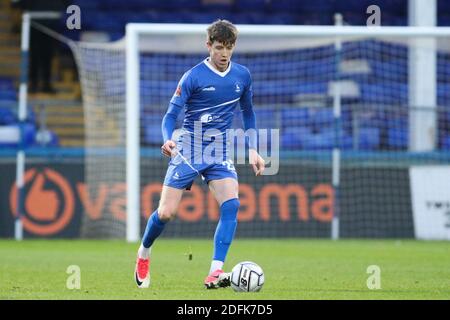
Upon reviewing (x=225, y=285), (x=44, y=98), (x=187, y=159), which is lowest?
(x=225, y=285)

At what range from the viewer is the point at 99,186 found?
16.1 m

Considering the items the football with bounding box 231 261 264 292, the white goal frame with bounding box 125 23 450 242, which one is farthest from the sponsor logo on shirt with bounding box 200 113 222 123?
the white goal frame with bounding box 125 23 450 242

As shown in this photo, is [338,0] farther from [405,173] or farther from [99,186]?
[99,186]

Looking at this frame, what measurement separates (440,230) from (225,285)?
894cm

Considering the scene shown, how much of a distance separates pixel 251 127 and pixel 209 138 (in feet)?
1.28

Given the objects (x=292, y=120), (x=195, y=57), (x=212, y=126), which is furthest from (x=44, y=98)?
(x=212, y=126)

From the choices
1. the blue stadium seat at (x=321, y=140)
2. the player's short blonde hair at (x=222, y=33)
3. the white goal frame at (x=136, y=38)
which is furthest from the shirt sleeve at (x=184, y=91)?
the blue stadium seat at (x=321, y=140)

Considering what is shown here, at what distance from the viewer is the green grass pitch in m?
7.67

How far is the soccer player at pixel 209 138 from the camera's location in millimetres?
8195

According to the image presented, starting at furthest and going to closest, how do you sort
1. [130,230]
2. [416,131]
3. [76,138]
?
[76,138] → [416,131] → [130,230]

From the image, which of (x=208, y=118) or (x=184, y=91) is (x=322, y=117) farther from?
(x=184, y=91)
